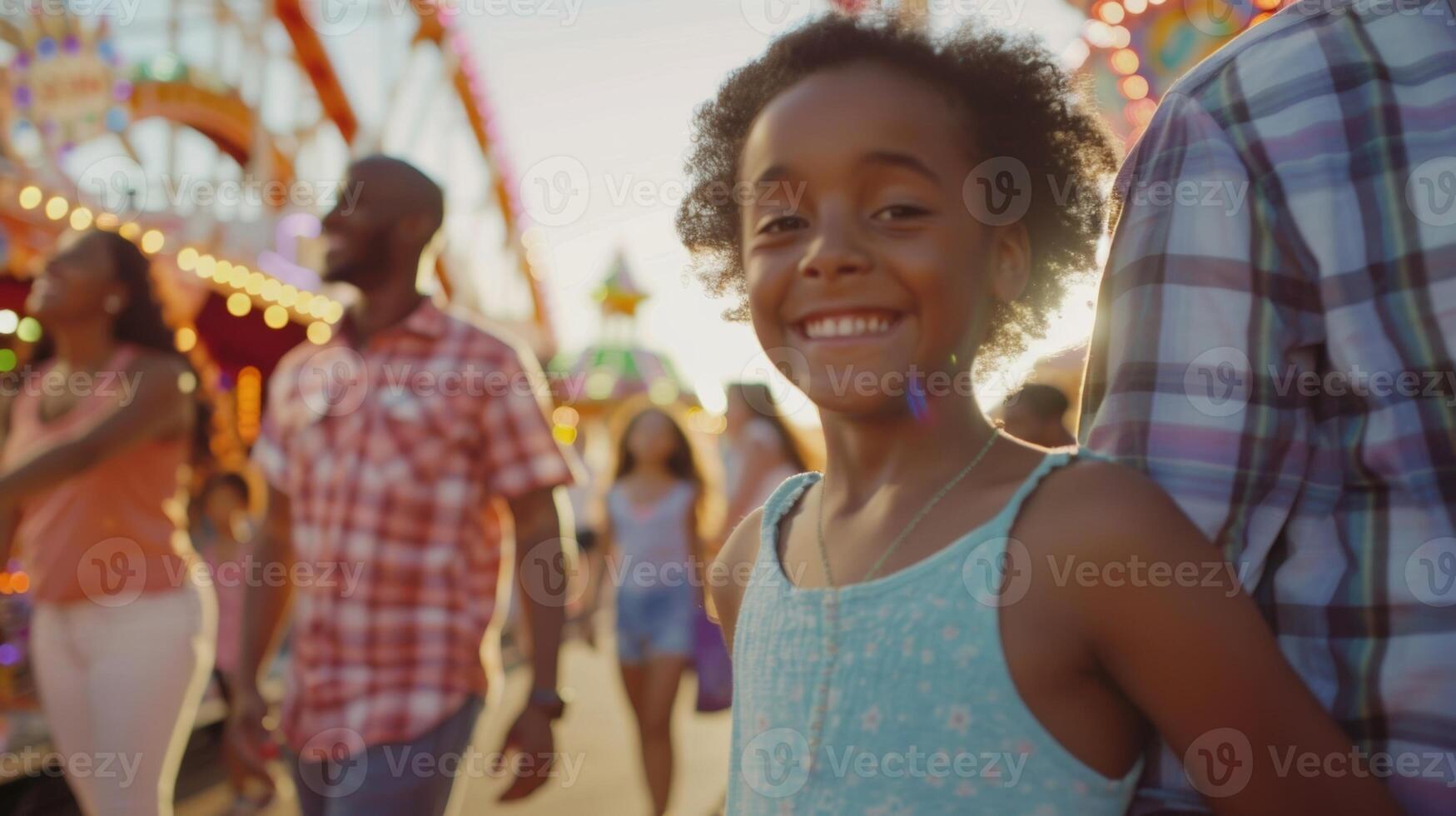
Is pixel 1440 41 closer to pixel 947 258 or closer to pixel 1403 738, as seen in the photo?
pixel 947 258

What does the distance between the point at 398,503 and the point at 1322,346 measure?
208 cm

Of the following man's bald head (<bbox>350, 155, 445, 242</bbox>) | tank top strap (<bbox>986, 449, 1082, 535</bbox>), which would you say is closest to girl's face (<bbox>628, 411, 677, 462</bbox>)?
man's bald head (<bbox>350, 155, 445, 242</bbox>)

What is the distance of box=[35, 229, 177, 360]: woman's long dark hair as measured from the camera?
3.47 metres

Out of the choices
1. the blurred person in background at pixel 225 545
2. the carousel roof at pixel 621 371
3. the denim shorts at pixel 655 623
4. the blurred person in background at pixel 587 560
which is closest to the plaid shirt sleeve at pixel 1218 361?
the blurred person in background at pixel 587 560

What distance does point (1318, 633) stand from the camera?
40.8 inches

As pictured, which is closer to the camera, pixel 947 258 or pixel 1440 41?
pixel 1440 41

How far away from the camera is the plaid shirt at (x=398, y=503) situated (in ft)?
8.53

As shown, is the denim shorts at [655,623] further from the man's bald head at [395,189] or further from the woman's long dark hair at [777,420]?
the man's bald head at [395,189]

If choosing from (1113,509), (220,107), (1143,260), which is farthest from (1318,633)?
(220,107)

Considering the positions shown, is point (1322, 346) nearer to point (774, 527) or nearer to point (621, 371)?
point (774, 527)

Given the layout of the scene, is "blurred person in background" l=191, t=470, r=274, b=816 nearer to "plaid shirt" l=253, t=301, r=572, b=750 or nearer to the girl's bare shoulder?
"plaid shirt" l=253, t=301, r=572, b=750

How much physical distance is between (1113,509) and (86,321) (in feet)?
10.7

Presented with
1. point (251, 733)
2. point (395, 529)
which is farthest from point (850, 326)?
point (251, 733)

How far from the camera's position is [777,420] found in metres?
6.98
